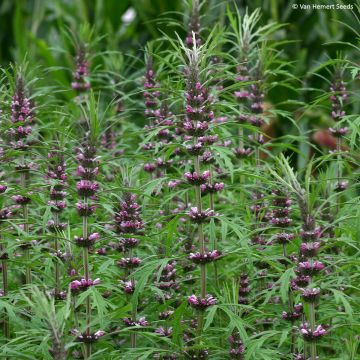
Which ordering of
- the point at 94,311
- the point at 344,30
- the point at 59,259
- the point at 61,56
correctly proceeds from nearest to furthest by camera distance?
the point at 59,259
the point at 94,311
the point at 344,30
the point at 61,56

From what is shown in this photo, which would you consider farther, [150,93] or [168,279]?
[150,93]

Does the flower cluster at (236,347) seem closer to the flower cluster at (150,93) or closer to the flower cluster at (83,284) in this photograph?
the flower cluster at (83,284)

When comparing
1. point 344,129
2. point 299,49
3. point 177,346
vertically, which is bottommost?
point 177,346

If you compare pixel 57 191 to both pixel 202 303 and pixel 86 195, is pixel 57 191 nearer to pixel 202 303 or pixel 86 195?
pixel 86 195

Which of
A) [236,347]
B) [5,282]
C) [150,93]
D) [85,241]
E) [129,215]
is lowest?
[236,347]

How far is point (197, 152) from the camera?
3824 mm

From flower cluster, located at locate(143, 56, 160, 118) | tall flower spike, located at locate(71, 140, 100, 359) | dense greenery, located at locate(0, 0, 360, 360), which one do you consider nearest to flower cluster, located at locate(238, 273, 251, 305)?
dense greenery, located at locate(0, 0, 360, 360)

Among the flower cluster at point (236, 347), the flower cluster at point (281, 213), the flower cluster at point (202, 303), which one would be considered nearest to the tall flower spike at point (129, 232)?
the flower cluster at point (202, 303)

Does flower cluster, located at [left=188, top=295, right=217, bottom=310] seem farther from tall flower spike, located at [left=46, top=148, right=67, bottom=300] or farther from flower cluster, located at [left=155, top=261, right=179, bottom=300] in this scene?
tall flower spike, located at [left=46, top=148, right=67, bottom=300]

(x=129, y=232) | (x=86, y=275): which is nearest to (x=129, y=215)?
(x=129, y=232)

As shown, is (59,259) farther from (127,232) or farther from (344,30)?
(344,30)

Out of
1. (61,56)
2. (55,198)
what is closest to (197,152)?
(55,198)

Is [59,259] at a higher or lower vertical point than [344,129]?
lower

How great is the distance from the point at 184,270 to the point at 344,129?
55.8 inches
